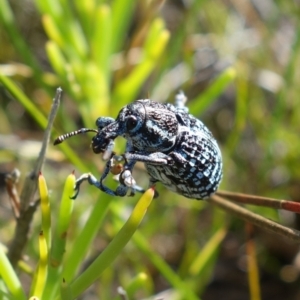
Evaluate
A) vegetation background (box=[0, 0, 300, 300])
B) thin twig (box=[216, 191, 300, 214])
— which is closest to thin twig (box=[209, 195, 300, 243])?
thin twig (box=[216, 191, 300, 214])

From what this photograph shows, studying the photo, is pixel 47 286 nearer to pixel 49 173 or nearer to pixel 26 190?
pixel 26 190

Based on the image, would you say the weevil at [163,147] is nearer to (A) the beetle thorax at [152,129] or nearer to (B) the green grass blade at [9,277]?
(A) the beetle thorax at [152,129]

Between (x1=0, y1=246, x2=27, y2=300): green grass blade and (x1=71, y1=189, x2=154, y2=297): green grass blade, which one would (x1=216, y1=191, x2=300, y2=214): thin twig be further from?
(x1=0, y1=246, x2=27, y2=300): green grass blade

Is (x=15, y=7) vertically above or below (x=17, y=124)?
above

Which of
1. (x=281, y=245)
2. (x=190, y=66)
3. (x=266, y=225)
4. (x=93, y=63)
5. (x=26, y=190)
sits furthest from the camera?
(x=281, y=245)

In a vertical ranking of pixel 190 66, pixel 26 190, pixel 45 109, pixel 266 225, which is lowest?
pixel 266 225

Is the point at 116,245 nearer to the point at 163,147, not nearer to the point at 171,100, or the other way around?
the point at 163,147

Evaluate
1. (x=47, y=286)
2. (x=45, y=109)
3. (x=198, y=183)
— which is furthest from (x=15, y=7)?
(x=47, y=286)

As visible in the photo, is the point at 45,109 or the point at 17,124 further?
the point at 17,124
